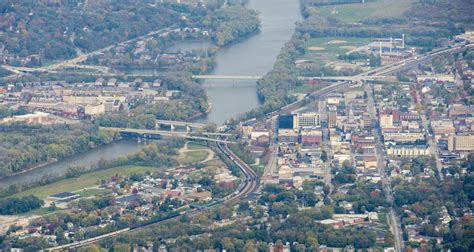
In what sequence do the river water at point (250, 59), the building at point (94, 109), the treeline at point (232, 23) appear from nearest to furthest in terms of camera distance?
the building at point (94, 109), the river water at point (250, 59), the treeline at point (232, 23)

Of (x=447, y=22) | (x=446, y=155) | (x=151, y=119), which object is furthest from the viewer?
(x=447, y=22)

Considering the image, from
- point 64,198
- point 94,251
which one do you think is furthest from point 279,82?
point 94,251

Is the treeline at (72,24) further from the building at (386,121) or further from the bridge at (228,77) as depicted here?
the building at (386,121)

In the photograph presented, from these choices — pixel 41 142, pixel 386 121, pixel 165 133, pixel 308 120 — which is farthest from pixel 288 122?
pixel 41 142

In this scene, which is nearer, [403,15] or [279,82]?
[279,82]

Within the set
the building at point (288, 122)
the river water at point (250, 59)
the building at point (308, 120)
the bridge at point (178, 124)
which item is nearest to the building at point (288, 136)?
the building at point (288, 122)

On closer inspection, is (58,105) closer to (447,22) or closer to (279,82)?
(279,82)
